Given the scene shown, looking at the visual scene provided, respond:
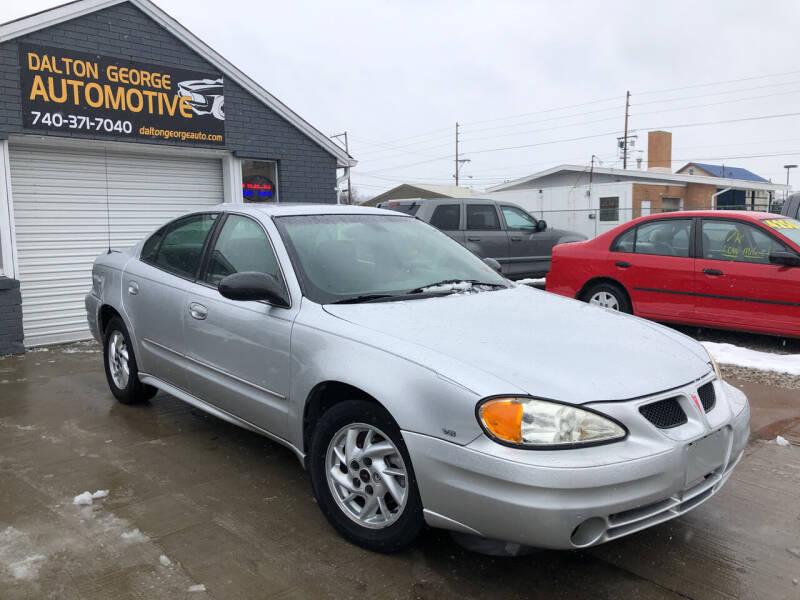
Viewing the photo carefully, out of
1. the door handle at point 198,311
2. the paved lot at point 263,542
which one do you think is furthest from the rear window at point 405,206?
the door handle at point 198,311

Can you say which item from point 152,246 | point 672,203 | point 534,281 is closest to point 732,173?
point 672,203

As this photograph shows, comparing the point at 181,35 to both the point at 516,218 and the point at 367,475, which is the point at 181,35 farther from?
the point at 367,475

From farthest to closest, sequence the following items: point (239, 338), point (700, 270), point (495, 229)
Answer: point (495, 229) → point (700, 270) → point (239, 338)

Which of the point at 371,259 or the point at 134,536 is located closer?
the point at 134,536

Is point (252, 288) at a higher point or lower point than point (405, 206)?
lower

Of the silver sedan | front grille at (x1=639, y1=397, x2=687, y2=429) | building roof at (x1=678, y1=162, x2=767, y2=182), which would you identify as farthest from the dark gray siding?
building roof at (x1=678, y1=162, x2=767, y2=182)

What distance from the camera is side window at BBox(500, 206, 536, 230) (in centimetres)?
1222

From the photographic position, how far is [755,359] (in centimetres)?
642

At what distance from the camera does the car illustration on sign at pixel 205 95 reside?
31.1 ft

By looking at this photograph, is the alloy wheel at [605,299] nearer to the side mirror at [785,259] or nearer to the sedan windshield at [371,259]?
the side mirror at [785,259]

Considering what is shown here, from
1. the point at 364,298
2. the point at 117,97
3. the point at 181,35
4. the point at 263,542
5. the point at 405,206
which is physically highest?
the point at 181,35

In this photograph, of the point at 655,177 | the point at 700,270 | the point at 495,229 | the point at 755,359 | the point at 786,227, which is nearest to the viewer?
the point at 755,359

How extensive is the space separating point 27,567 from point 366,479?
1.52 metres

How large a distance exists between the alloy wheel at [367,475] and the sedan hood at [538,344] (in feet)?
1.42
